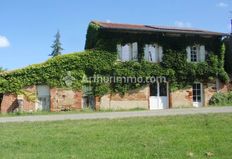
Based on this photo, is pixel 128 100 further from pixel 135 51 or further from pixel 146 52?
pixel 146 52

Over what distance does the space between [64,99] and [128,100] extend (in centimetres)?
446

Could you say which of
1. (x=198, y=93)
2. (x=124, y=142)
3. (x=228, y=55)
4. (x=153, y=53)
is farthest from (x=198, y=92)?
(x=124, y=142)

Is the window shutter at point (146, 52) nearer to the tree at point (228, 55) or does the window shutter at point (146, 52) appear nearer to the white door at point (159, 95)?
the white door at point (159, 95)

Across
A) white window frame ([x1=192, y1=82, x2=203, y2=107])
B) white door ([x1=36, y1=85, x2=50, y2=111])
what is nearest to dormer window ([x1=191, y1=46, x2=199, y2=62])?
white window frame ([x1=192, y1=82, x2=203, y2=107])

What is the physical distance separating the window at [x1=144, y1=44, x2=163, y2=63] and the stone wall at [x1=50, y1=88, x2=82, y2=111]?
18.7ft

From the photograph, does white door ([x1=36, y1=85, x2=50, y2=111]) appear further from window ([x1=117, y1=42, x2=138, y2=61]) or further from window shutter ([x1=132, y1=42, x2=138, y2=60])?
window shutter ([x1=132, y1=42, x2=138, y2=60])

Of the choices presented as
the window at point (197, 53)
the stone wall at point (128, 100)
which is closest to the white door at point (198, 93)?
the window at point (197, 53)

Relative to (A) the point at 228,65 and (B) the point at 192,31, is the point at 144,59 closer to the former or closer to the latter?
(B) the point at 192,31

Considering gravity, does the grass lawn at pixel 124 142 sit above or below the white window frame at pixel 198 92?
below

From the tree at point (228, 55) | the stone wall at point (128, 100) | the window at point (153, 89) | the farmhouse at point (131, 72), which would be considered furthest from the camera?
the tree at point (228, 55)

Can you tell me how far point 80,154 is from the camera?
988cm

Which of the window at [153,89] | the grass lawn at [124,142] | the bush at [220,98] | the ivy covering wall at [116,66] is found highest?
the ivy covering wall at [116,66]

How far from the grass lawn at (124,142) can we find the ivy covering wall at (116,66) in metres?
16.1

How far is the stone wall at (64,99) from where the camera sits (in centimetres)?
3078
